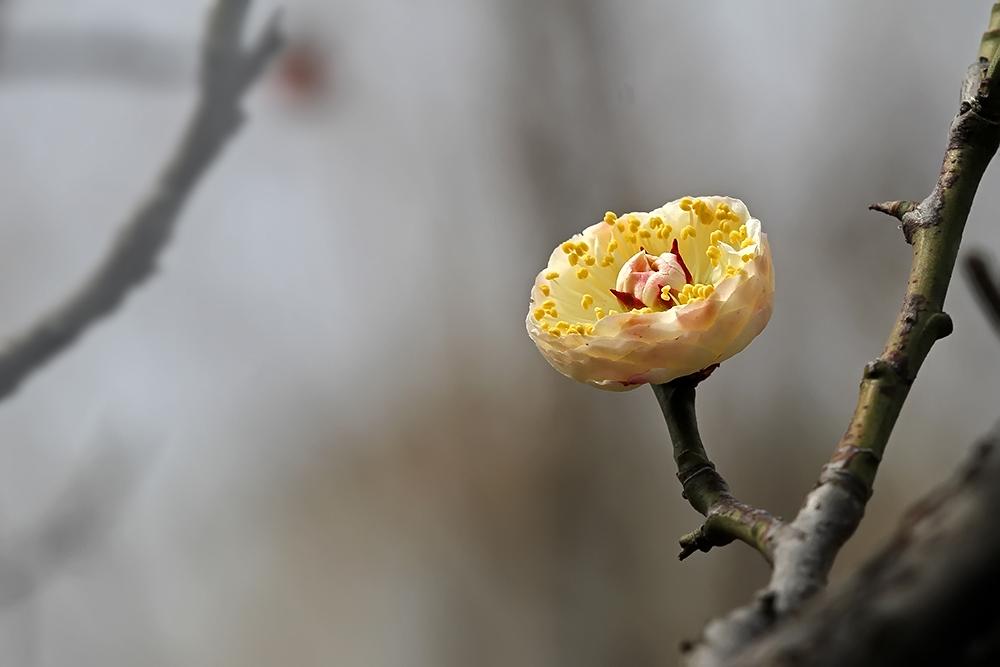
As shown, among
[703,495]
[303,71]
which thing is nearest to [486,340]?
[303,71]

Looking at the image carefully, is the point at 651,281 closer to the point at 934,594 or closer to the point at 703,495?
the point at 703,495

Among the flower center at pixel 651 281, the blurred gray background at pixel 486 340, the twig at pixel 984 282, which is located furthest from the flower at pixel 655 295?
the blurred gray background at pixel 486 340

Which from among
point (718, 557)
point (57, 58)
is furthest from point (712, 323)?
point (718, 557)

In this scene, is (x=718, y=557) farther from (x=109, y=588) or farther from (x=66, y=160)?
(x=66, y=160)

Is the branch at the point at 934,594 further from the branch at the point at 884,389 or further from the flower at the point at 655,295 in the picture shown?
the flower at the point at 655,295

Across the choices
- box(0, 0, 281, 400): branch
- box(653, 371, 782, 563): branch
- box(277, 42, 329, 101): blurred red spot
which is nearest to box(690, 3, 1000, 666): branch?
box(653, 371, 782, 563): branch

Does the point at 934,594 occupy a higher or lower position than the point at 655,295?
lower
